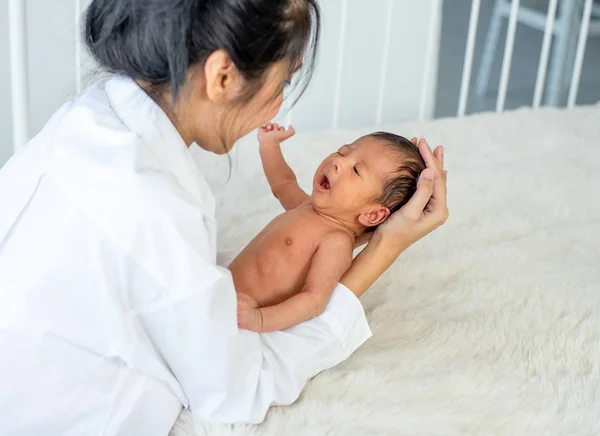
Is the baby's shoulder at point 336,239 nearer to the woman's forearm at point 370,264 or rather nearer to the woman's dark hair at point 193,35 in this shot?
the woman's forearm at point 370,264

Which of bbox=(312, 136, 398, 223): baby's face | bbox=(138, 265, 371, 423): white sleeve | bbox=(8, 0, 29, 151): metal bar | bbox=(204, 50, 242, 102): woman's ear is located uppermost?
bbox=(204, 50, 242, 102): woman's ear

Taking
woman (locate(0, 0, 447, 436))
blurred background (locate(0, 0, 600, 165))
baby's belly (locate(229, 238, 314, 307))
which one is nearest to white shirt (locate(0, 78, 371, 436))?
woman (locate(0, 0, 447, 436))

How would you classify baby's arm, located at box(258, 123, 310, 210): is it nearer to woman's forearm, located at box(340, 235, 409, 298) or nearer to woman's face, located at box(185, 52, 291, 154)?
woman's forearm, located at box(340, 235, 409, 298)

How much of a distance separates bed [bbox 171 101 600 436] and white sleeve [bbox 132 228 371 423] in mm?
26

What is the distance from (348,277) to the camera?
3.57ft

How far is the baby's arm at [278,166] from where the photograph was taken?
4.06ft

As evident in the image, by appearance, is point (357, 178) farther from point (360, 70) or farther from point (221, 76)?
point (360, 70)

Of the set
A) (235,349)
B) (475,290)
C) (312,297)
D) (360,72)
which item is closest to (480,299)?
(475,290)

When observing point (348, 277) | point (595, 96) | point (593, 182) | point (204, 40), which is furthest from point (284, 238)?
point (595, 96)

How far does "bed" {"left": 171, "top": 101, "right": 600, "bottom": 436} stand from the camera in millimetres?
974

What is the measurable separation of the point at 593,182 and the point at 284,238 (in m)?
0.80

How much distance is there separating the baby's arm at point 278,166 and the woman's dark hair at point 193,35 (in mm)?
347

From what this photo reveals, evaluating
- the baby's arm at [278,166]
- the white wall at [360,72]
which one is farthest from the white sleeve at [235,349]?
the white wall at [360,72]

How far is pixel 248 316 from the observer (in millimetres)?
962
